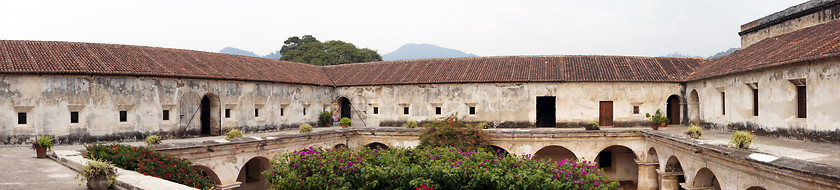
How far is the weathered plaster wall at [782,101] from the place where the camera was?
49.2ft

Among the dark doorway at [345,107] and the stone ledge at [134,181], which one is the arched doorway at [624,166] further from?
the stone ledge at [134,181]

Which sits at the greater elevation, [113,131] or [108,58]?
[108,58]

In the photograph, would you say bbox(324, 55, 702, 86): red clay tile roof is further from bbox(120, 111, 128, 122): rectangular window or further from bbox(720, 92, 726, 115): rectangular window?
bbox(120, 111, 128, 122): rectangular window

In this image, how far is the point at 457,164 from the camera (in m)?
10.1

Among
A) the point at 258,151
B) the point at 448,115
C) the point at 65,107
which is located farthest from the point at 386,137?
the point at 65,107

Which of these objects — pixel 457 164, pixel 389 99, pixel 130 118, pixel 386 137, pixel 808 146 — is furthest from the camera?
pixel 389 99

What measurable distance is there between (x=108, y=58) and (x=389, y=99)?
44.9 ft

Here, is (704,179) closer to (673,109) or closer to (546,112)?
(673,109)

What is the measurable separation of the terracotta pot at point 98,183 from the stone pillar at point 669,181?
17.6m

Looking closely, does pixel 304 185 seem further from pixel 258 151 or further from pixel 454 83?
pixel 454 83

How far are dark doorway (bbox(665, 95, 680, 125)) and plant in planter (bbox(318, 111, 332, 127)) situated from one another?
1848 cm

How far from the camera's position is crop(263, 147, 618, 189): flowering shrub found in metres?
9.69

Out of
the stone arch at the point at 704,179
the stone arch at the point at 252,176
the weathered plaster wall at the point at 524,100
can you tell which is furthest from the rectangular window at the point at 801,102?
the stone arch at the point at 252,176

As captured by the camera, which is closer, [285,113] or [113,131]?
[113,131]
